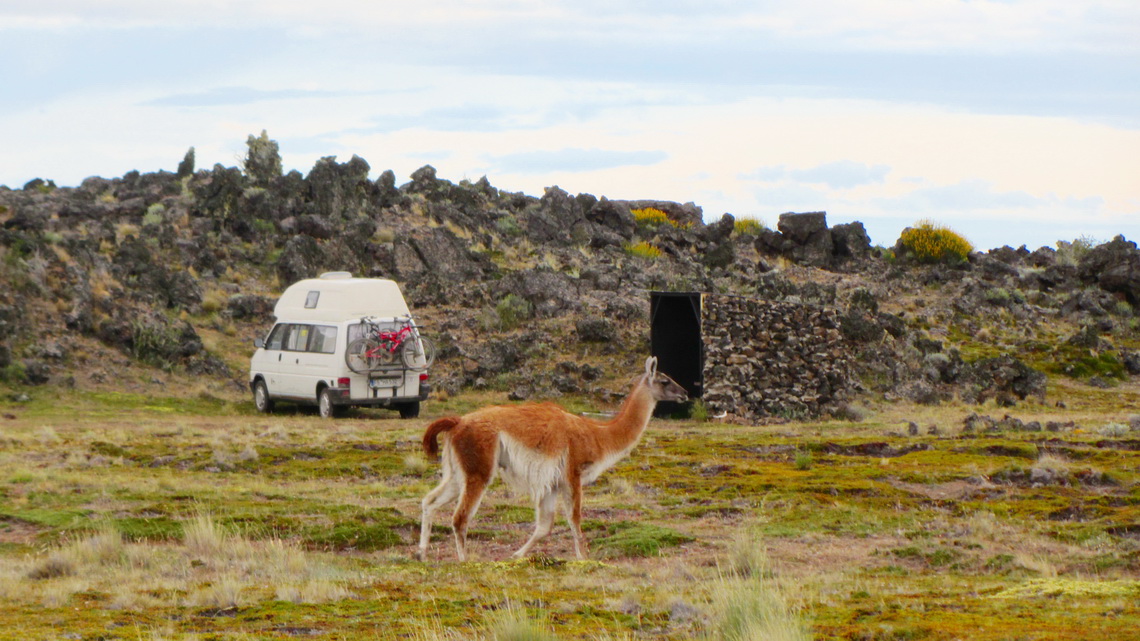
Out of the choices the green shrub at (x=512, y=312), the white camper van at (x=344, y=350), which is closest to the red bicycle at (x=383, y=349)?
the white camper van at (x=344, y=350)

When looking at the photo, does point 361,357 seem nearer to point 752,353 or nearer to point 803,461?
point 752,353

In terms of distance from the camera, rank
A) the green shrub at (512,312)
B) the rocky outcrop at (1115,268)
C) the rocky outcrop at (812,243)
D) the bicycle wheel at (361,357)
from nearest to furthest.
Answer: the bicycle wheel at (361,357), the green shrub at (512,312), the rocky outcrop at (1115,268), the rocky outcrop at (812,243)

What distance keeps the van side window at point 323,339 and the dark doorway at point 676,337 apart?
748 cm

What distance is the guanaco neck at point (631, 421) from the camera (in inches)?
486

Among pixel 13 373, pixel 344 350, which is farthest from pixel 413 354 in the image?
pixel 13 373

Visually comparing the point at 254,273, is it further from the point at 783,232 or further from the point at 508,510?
the point at 508,510

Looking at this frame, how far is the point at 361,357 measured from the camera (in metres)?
25.8

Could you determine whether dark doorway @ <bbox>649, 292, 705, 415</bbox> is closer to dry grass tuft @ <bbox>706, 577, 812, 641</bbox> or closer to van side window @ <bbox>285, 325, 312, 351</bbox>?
van side window @ <bbox>285, 325, 312, 351</bbox>

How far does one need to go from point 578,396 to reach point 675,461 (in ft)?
40.2

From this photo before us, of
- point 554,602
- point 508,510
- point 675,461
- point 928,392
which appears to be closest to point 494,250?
point 928,392

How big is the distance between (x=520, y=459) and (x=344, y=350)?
15.0 meters

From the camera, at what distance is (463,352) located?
3434cm

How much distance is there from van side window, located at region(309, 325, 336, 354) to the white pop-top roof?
0.22 meters

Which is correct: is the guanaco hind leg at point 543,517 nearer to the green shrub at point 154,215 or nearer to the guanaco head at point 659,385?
the guanaco head at point 659,385
